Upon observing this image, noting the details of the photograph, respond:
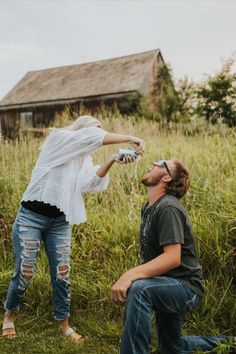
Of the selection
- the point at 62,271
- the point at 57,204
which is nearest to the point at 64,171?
the point at 57,204

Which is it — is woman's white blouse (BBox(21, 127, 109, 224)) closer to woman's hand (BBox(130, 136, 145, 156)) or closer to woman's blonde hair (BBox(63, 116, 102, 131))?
woman's blonde hair (BBox(63, 116, 102, 131))

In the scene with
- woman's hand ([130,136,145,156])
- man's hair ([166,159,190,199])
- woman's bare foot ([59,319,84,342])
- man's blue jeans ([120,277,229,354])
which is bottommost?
woman's bare foot ([59,319,84,342])

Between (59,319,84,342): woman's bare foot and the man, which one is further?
(59,319,84,342): woman's bare foot

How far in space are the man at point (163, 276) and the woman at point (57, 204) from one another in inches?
25.4

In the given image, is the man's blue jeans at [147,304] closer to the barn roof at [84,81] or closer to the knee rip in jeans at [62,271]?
the knee rip in jeans at [62,271]

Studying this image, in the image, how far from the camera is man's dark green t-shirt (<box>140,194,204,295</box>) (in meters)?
2.82

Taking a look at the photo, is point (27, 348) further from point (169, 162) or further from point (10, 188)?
point (10, 188)

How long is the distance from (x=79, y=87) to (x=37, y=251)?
73.8ft

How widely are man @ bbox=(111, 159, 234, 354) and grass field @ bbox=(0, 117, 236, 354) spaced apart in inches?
19.9

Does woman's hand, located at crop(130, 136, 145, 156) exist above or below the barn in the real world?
below

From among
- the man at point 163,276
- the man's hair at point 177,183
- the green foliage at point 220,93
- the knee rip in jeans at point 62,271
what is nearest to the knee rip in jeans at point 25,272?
the knee rip in jeans at point 62,271

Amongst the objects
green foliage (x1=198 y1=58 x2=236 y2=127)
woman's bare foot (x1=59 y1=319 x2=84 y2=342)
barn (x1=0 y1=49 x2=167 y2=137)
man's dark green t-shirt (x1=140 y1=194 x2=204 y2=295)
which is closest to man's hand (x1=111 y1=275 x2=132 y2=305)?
man's dark green t-shirt (x1=140 y1=194 x2=204 y2=295)

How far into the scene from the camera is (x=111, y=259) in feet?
15.9

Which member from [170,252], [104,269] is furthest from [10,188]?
[170,252]
